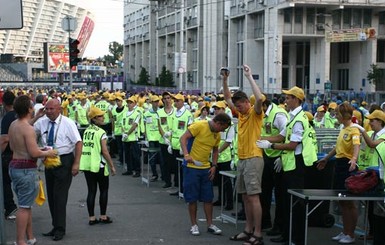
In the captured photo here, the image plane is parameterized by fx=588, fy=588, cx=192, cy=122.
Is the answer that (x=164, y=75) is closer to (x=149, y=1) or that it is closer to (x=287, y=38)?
(x=149, y=1)

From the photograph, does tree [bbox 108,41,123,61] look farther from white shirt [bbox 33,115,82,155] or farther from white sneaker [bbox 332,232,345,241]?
white sneaker [bbox 332,232,345,241]

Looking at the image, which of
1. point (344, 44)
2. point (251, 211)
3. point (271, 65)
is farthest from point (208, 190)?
point (344, 44)

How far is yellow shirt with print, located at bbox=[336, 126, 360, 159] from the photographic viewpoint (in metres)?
8.41

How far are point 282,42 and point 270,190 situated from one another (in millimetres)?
50094

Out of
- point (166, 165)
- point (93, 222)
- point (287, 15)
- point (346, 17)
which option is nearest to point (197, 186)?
point (93, 222)

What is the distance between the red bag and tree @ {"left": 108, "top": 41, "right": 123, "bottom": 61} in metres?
179

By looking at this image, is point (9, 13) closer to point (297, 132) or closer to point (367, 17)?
point (297, 132)

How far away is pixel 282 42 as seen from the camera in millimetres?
57906

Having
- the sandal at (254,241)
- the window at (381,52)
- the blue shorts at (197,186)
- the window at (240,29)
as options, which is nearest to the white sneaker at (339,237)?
the sandal at (254,241)

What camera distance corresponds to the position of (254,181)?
8023 millimetres

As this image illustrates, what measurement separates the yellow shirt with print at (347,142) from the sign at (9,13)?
480cm

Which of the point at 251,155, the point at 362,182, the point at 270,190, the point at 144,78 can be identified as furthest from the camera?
the point at 144,78

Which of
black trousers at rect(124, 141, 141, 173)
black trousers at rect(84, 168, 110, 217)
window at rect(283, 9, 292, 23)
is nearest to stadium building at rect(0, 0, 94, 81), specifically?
window at rect(283, 9, 292, 23)

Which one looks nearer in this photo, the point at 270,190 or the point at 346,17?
the point at 270,190
